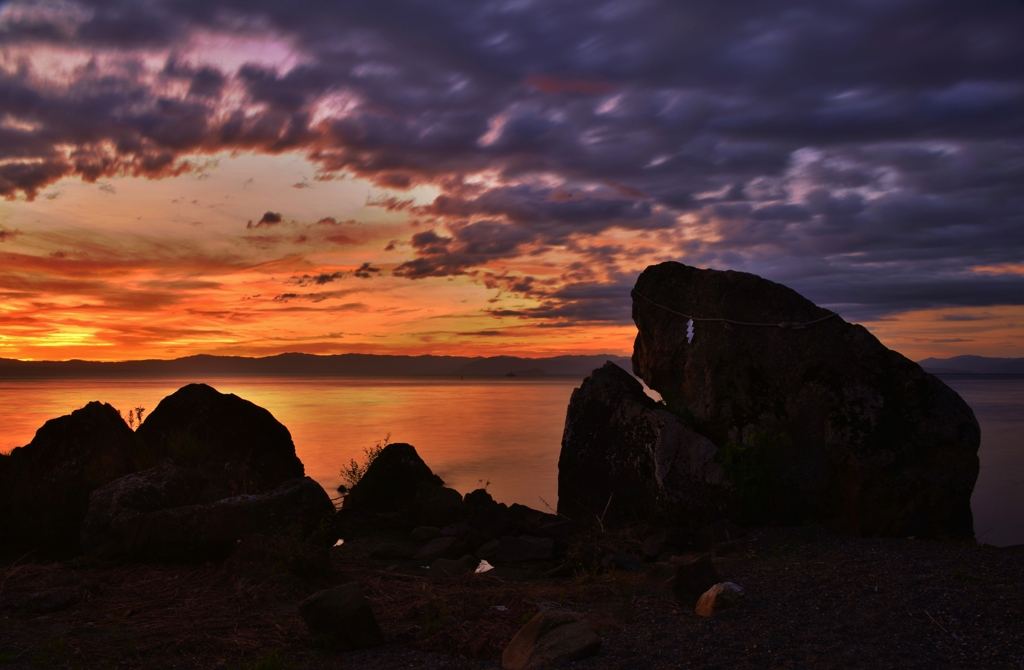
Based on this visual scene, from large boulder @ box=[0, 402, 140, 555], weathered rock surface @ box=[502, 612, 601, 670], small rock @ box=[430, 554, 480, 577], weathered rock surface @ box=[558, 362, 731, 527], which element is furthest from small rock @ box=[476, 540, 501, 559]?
large boulder @ box=[0, 402, 140, 555]

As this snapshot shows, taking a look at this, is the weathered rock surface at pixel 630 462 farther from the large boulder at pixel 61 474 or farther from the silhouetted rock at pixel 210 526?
the large boulder at pixel 61 474

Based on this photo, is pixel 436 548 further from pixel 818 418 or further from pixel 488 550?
pixel 818 418

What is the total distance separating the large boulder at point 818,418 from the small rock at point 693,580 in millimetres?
3088

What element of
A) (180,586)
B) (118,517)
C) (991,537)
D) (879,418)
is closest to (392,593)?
(180,586)

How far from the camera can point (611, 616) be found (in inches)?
251

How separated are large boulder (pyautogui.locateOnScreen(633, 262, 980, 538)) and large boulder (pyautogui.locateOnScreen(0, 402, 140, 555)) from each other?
31.6ft

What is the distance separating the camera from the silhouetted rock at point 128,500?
8703mm

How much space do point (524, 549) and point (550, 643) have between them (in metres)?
4.34

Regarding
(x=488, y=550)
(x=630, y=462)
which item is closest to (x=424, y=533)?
(x=488, y=550)

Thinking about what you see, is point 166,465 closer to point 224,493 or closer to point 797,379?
point 224,493

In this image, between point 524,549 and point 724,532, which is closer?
point 724,532

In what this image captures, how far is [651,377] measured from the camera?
12281 mm

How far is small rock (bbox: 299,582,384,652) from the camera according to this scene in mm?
5941

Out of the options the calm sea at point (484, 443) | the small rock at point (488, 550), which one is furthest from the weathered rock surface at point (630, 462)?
the calm sea at point (484, 443)
